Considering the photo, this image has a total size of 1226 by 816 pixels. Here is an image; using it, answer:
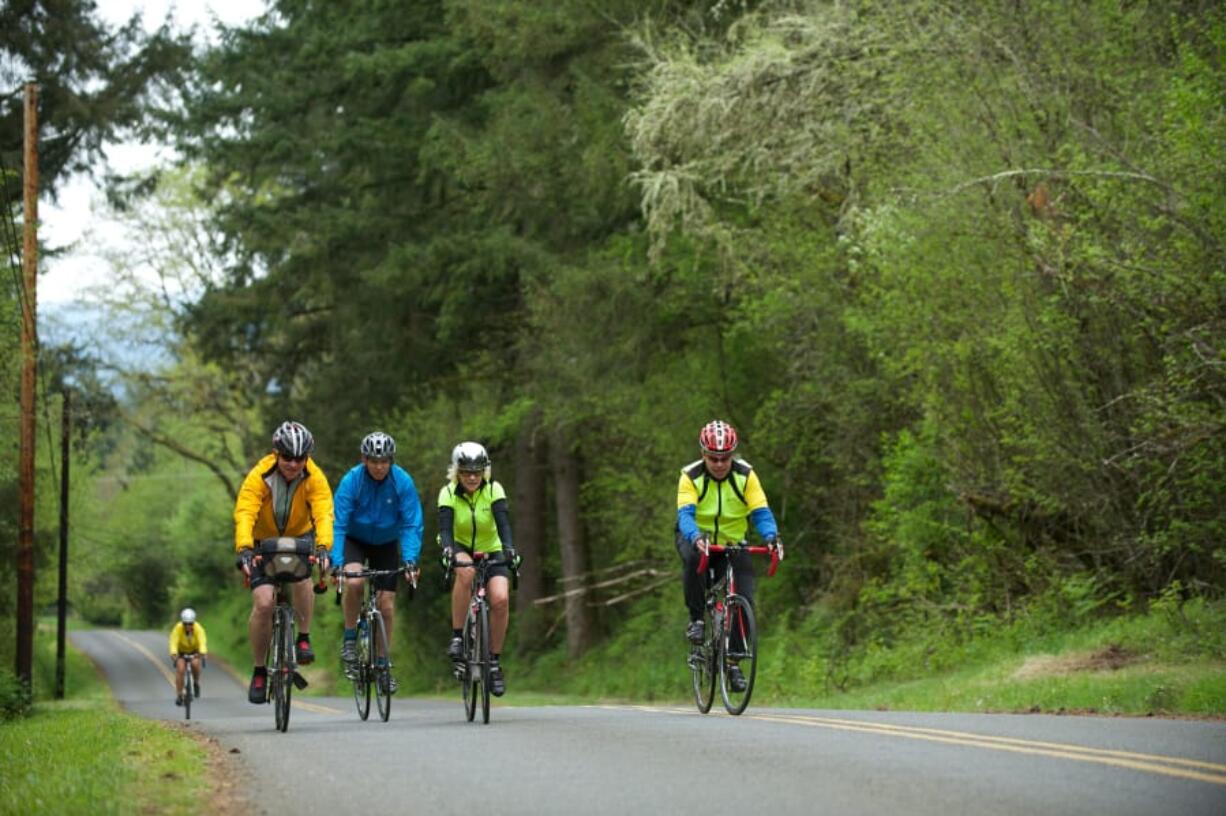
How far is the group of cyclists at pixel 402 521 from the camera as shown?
14.5 meters

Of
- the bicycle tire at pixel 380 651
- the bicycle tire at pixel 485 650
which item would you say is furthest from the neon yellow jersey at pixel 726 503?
the bicycle tire at pixel 380 651

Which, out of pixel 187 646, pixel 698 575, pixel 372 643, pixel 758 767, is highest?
pixel 698 575

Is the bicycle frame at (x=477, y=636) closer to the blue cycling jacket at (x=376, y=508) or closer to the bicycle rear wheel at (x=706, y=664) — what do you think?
the blue cycling jacket at (x=376, y=508)

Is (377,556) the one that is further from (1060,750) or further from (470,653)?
(1060,750)

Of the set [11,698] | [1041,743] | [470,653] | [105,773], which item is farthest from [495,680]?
[11,698]

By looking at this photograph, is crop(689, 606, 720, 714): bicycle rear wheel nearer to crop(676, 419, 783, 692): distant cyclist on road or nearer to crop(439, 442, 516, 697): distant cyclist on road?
crop(676, 419, 783, 692): distant cyclist on road

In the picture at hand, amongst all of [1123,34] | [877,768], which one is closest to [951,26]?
[1123,34]

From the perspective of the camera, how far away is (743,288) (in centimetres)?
3039

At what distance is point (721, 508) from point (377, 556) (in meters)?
3.05

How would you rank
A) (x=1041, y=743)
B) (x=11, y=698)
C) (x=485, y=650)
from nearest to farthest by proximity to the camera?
1. (x=1041, y=743)
2. (x=485, y=650)
3. (x=11, y=698)

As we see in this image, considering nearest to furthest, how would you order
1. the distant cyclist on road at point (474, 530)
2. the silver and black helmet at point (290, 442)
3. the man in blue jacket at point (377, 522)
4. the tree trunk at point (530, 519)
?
the silver and black helmet at point (290, 442)
the distant cyclist on road at point (474, 530)
the man in blue jacket at point (377, 522)
the tree trunk at point (530, 519)

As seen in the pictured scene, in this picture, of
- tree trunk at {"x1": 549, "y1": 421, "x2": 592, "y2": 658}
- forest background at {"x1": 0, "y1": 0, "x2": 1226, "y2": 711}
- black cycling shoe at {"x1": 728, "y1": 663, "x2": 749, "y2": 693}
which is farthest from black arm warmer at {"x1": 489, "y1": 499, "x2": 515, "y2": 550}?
tree trunk at {"x1": 549, "y1": 421, "x2": 592, "y2": 658}

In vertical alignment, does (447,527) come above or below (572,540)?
below

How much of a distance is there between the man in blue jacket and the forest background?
667cm
